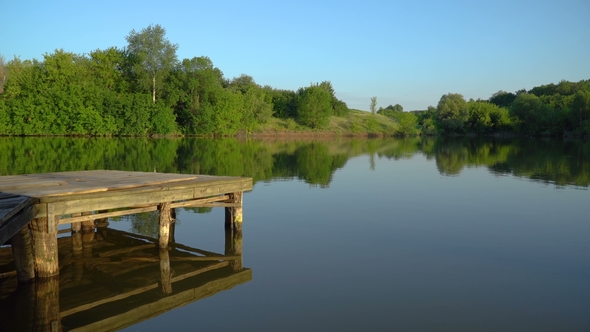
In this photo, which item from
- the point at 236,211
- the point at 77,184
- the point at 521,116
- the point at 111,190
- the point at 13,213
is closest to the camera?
the point at 13,213

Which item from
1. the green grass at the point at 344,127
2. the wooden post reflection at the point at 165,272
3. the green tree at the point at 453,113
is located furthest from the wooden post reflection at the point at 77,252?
the green tree at the point at 453,113

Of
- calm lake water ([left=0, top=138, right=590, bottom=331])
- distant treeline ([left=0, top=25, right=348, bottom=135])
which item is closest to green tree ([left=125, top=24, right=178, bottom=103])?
distant treeline ([left=0, top=25, right=348, bottom=135])

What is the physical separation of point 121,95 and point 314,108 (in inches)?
1638

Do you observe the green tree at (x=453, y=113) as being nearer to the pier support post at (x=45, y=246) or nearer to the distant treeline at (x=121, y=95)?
the distant treeline at (x=121, y=95)

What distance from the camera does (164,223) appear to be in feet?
32.7

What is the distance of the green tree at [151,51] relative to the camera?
72.7m

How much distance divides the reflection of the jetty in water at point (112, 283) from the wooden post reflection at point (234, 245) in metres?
0.02

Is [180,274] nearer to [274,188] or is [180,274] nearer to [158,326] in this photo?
→ [158,326]

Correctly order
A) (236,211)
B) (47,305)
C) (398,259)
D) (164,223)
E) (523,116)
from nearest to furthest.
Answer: (47,305) < (398,259) < (164,223) < (236,211) < (523,116)

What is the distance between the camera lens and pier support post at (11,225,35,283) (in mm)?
7621

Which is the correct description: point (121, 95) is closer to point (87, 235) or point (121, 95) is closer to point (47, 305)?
point (87, 235)

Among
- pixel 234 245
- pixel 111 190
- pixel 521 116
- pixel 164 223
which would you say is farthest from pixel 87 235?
pixel 521 116

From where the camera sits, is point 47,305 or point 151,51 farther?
point 151,51

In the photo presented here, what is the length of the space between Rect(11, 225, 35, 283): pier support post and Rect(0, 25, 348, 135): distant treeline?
63.5 metres
